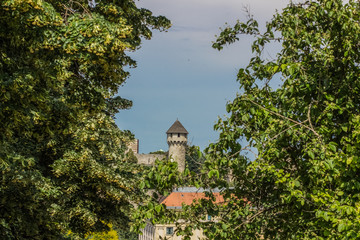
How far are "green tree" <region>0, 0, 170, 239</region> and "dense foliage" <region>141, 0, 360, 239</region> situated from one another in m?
3.23

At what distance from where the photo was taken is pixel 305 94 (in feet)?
31.1

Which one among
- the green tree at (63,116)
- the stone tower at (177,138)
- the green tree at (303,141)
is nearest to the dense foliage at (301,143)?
the green tree at (303,141)

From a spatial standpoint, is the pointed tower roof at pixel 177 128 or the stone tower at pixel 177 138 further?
the pointed tower roof at pixel 177 128

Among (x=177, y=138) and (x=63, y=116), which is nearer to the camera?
(x=63, y=116)

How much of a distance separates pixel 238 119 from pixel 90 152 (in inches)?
302

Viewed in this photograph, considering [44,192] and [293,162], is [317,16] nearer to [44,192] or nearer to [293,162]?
[293,162]

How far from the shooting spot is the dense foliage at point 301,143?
27.1ft

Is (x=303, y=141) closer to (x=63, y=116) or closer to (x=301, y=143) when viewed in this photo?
(x=301, y=143)

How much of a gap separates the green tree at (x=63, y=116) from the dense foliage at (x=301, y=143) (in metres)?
3.23

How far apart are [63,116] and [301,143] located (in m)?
6.41

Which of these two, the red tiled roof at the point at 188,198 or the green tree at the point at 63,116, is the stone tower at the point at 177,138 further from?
the green tree at the point at 63,116

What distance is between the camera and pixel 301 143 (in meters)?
9.71

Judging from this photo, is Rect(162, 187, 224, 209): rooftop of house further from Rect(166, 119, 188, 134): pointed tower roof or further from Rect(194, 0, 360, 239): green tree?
Rect(166, 119, 188, 134): pointed tower roof

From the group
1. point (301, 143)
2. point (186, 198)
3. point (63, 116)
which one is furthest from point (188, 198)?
point (301, 143)
